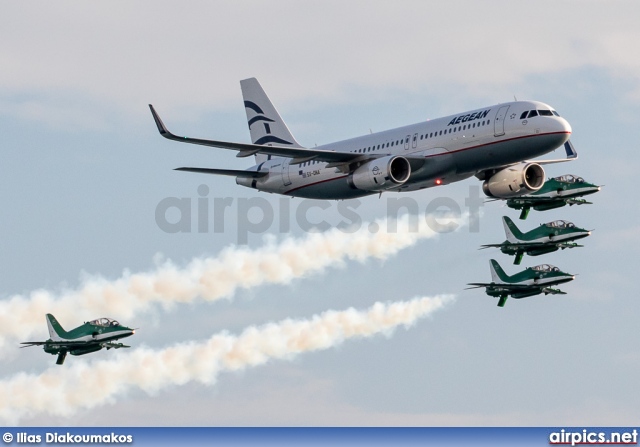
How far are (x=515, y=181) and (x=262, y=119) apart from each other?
26650mm

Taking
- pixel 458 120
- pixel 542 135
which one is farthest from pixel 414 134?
pixel 542 135

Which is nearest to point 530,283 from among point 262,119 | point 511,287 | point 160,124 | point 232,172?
point 511,287

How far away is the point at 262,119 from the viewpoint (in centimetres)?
Result: 11681

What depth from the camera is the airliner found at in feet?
300

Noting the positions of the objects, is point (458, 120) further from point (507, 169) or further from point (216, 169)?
point (216, 169)

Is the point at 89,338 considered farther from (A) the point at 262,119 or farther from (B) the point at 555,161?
(B) the point at 555,161

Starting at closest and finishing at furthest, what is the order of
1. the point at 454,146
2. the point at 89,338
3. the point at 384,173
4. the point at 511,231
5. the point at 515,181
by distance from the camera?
the point at 454,146 → the point at 384,173 → the point at 515,181 → the point at 89,338 → the point at 511,231

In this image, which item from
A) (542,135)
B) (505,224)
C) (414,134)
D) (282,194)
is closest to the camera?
(542,135)

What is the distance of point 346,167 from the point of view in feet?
323

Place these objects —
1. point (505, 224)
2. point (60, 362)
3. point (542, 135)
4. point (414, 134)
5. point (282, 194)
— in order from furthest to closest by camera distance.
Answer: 1. point (505, 224)
2. point (60, 362)
3. point (282, 194)
4. point (414, 134)
5. point (542, 135)

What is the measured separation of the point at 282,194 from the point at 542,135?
2329cm

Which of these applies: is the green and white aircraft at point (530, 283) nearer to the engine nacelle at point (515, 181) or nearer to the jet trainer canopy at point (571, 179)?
the jet trainer canopy at point (571, 179)

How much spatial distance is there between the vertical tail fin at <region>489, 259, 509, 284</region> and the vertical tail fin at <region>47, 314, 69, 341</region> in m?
38.3

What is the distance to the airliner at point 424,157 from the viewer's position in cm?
9138
